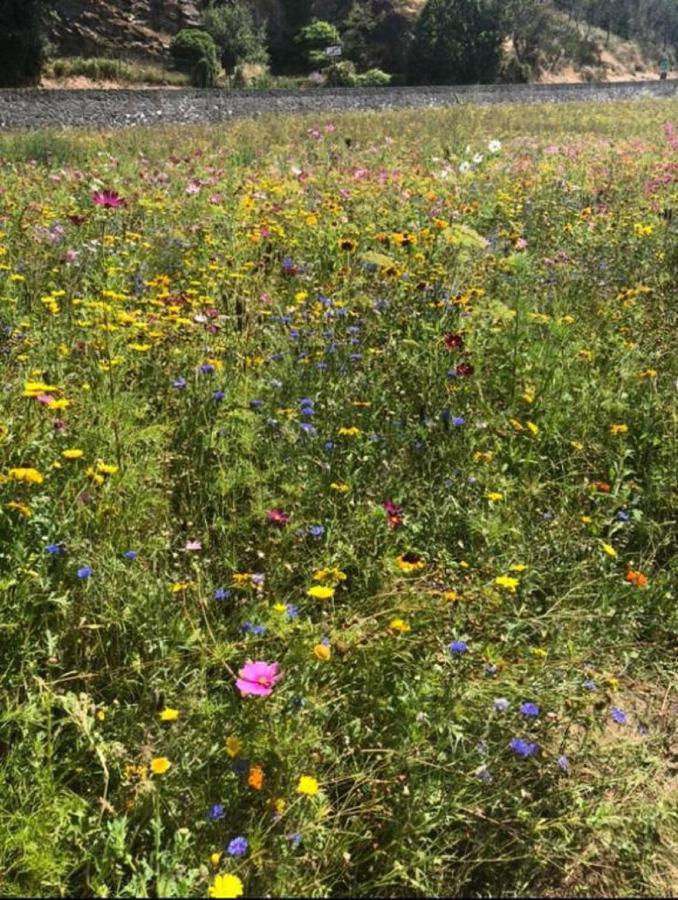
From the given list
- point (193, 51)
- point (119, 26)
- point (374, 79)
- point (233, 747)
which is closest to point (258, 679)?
point (233, 747)

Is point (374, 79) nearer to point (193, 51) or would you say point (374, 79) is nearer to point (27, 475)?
point (193, 51)

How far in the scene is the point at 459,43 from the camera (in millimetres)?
45594

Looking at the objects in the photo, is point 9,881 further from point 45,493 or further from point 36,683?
point 45,493

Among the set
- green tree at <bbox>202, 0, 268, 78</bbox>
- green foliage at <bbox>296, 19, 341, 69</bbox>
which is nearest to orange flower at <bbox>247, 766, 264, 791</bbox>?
green tree at <bbox>202, 0, 268, 78</bbox>

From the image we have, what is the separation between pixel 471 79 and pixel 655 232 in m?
46.1

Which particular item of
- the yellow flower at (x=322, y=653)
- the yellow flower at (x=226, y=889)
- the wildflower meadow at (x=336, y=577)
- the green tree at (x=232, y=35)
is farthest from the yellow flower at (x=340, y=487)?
the green tree at (x=232, y=35)

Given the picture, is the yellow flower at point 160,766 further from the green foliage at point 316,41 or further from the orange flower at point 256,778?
the green foliage at point 316,41

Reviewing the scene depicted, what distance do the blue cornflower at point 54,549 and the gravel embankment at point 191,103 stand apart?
18890 mm

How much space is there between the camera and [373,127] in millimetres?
15773

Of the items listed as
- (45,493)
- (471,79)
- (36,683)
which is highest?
(471,79)

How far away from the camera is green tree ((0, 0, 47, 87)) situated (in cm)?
3062

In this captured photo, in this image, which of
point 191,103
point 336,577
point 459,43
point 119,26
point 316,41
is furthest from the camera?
point 316,41

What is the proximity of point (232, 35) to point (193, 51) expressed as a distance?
4.41 metres

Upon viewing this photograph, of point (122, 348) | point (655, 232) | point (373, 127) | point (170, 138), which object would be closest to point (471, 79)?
point (373, 127)
